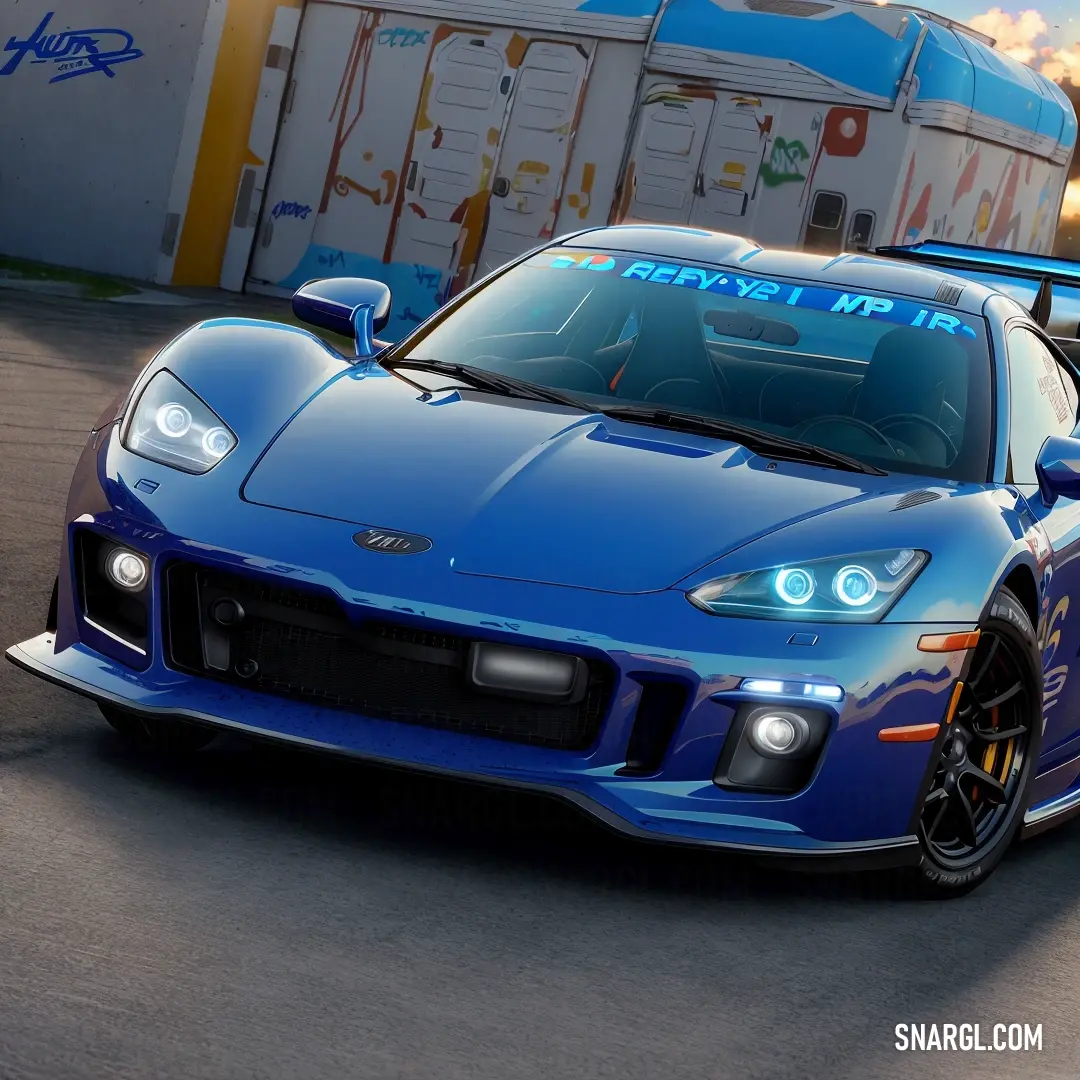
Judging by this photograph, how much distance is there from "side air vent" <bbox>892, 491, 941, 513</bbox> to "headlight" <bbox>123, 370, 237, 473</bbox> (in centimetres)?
150

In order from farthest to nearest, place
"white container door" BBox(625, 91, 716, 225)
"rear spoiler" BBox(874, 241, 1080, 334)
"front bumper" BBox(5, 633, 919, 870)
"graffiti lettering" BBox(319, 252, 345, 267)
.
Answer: "graffiti lettering" BBox(319, 252, 345, 267) < "white container door" BBox(625, 91, 716, 225) < "rear spoiler" BBox(874, 241, 1080, 334) < "front bumper" BBox(5, 633, 919, 870)

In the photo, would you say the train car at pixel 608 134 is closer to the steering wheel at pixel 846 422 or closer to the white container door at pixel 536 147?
the white container door at pixel 536 147

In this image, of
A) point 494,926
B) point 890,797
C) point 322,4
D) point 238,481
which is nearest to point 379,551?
point 238,481

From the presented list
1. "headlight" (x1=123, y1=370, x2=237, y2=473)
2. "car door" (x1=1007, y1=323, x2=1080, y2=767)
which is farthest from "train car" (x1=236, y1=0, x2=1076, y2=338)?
"headlight" (x1=123, y1=370, x2=237, y2=473)

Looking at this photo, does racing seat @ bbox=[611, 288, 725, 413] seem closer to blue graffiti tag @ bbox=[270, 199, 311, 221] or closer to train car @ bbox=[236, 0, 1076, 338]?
train car @ bbox=[236, 0, 1076, 338]

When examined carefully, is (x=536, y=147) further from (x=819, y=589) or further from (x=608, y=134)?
(x=819, y=589)

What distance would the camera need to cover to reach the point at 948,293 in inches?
213

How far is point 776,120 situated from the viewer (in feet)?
56.2

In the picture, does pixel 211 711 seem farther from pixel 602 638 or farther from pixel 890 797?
pixel 890 797

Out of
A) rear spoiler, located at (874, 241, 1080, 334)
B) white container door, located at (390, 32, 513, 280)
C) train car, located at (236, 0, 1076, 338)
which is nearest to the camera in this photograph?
rear spoiler, located at (874, 241, 1080, 334)

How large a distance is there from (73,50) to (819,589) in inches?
658

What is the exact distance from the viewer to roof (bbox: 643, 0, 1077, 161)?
16.8 metres

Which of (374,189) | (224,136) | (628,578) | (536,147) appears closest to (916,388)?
(628,578)

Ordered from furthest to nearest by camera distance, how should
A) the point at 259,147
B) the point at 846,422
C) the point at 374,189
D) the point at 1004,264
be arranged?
1. the point at 259,147
2. the point at 374,189
3. the point at 1004,264
4. the point at 846,422
